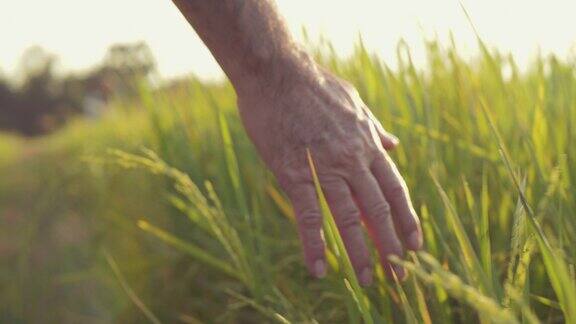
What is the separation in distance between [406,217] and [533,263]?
1.10 feet

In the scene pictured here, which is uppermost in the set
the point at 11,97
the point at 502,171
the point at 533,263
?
the point at 11,97

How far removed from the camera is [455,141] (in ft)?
5.35

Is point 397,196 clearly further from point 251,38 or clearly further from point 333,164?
point 251,38

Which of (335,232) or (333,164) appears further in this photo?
(333,164)

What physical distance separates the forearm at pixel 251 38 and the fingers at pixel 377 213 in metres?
0.18

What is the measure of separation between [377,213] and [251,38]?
0.92ft

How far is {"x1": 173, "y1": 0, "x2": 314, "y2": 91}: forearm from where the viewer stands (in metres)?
1.13

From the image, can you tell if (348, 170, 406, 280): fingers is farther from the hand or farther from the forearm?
the forearm

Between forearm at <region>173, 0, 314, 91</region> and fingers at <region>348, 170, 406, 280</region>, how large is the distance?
18 cm

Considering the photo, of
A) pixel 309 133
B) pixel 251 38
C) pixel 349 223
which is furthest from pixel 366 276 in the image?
pixel 251 38

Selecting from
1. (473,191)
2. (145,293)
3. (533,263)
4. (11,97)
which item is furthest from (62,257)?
(11,97)

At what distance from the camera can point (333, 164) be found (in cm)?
107

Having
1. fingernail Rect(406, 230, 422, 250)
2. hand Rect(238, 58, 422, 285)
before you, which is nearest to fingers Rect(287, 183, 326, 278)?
hand Rect(238, 58, 422, 285)

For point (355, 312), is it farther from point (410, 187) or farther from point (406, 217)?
point (410, 187)
